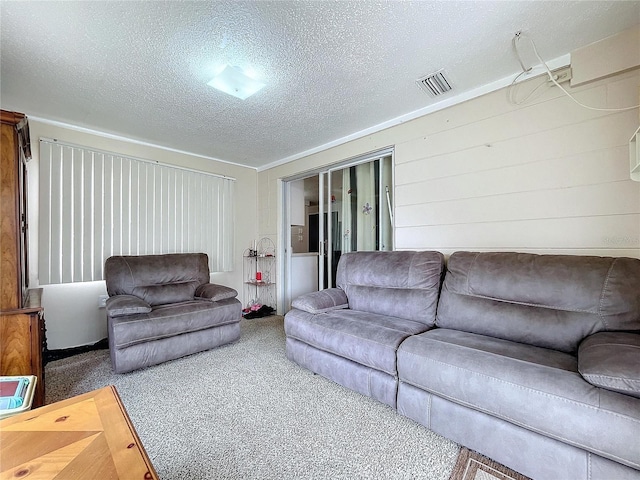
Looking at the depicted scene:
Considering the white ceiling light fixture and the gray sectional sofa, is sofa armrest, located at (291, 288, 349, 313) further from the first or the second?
the white ceiling light fixture

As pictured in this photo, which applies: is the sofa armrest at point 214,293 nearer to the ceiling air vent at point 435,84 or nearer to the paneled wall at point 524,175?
the paneled wall at point 524,175

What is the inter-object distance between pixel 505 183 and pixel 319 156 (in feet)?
7.69

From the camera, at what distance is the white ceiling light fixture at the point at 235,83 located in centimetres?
212

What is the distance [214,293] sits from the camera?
10.3ft

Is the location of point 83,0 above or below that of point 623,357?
above

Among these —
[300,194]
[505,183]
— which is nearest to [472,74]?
[505,183]

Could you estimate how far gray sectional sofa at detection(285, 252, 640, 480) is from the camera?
1169mm

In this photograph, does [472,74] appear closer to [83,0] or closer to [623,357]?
[623,357]

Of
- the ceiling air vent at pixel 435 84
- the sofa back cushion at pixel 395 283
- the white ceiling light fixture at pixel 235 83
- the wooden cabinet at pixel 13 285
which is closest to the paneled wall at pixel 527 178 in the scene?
the ceiling air vent at pixel 435 84

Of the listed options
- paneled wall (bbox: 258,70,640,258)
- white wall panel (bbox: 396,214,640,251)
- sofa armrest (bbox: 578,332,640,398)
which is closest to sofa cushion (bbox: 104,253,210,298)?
paneled wall (bbox: 258,70,640,258)

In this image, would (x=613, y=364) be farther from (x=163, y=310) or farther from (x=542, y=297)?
(x=163, y=310)

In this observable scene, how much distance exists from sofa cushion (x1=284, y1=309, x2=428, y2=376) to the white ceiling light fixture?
1972mm

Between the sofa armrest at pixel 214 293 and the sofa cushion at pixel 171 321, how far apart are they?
57 mm

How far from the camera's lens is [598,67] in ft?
6.21
